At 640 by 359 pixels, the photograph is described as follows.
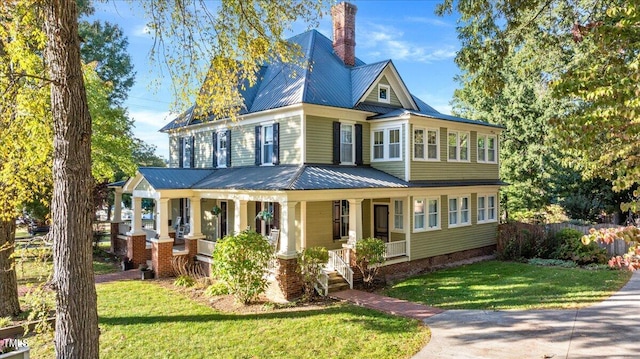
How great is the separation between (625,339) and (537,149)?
64.7ft

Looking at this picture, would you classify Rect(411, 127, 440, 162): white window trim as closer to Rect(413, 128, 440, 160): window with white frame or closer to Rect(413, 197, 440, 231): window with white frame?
Rect(413, 128, 440, 160): window with white frame

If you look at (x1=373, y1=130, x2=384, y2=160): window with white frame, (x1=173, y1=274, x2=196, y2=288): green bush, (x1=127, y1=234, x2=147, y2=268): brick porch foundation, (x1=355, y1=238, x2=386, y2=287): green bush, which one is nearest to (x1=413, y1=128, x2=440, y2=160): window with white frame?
(x1=373, y1=130, x2=384, y2=160): window with white frame

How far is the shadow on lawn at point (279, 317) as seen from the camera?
9.63 m

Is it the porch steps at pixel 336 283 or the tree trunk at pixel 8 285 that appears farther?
the porch steps at pixel 336 283

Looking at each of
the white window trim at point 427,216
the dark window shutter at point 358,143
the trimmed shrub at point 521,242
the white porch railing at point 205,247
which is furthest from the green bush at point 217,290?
the trimmed shrub at point 521,242

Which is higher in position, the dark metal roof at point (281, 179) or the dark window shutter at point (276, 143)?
the dark window shutter at point (276, 143)

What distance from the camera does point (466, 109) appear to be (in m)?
32.3

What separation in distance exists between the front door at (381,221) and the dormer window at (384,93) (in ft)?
14.9

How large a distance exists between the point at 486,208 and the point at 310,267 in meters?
11.2

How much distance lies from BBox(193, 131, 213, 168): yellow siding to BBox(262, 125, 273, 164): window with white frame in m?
4.07

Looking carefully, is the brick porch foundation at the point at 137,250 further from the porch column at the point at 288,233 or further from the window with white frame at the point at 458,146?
the window with white frame at the point at 458,146

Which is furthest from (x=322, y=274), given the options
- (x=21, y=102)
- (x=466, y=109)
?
(x=466, y=109)

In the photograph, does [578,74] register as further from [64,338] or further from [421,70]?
[421,70]

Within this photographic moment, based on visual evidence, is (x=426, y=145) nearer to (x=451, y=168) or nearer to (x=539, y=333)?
(x=451, y=168)
